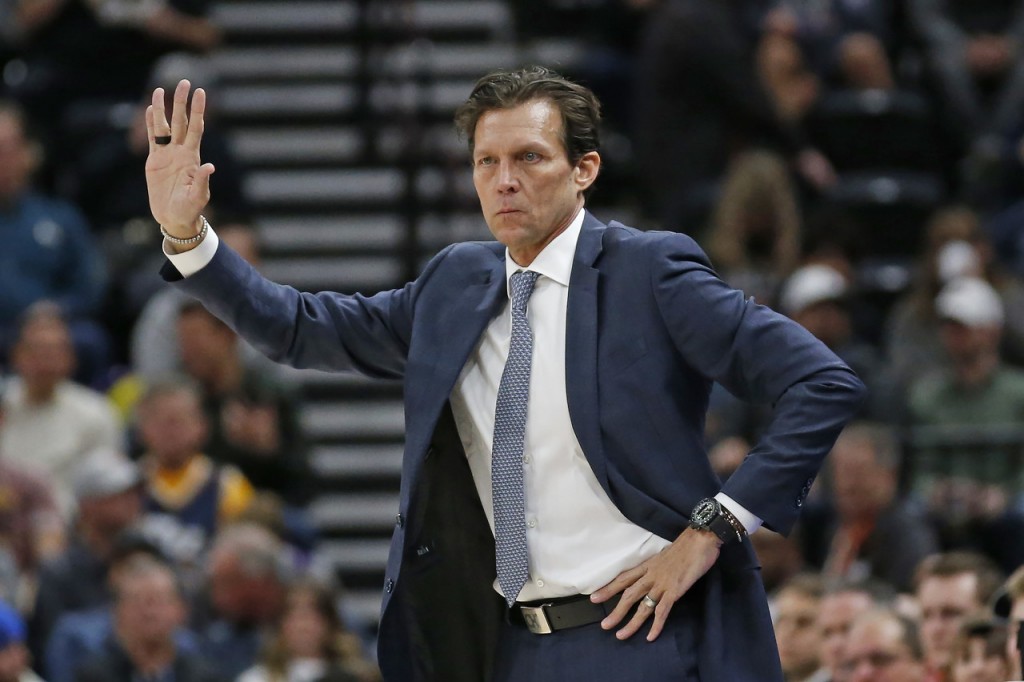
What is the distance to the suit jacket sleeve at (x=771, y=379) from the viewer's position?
3.73m

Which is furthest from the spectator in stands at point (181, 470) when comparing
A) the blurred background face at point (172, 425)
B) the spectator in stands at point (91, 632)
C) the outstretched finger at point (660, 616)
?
the outstretched finger at point (660, 616)

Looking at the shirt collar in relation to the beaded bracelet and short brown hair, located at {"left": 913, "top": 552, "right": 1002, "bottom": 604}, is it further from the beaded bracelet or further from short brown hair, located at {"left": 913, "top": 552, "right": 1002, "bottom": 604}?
short brown hair, located at {"left": 913, "top": 552, "right": 1002, "bottom": 604}

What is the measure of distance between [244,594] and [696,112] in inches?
175

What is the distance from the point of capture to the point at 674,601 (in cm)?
379

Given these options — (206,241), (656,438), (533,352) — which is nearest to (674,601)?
(656,438)

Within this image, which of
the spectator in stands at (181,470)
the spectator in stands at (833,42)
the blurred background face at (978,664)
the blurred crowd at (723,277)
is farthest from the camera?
the spectator in stands at (833,42)

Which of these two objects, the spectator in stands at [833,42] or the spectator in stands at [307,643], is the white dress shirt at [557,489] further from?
the spectator in stands at [833,42]

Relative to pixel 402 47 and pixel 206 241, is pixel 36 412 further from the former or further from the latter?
pixel 206 241

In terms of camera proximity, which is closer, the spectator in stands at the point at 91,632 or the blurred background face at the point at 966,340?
the spectator in stands at the point at 91,632

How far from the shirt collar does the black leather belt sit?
67cm

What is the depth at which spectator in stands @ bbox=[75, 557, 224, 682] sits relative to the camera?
755 cm

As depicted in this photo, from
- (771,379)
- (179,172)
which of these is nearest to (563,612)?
(771,379)

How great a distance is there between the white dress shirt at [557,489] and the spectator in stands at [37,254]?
6.17 metres

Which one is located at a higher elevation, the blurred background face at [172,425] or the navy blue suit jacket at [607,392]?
the navy blue suit jacket at [607,392]
